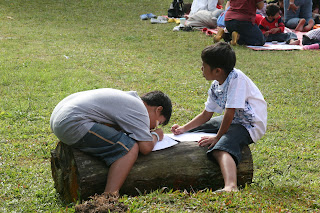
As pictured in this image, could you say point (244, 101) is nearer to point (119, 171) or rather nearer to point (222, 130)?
point (222, 130)

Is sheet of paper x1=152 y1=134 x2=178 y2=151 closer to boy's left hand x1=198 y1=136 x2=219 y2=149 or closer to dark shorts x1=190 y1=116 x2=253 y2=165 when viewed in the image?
boy's left hand x1=198 y1=136 x2=219 y2=149

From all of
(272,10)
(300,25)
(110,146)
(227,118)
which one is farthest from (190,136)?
(300,25)

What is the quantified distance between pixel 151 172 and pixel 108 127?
512 mm

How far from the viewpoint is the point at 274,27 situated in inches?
439

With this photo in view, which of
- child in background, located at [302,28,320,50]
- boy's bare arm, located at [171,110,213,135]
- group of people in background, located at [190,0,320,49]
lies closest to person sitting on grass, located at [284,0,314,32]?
group of people in background, located at [190,0,320,49]

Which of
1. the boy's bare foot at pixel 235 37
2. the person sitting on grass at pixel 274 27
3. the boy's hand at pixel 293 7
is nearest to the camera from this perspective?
the boy's bare foot at pixel 235 37

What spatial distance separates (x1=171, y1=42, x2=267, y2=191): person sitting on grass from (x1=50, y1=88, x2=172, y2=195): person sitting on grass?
2.03ft

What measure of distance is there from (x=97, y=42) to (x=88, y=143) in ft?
24.9

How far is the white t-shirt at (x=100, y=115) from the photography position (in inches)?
136

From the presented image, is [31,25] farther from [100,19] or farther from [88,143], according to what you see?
[88,143]

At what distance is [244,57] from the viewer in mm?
9172

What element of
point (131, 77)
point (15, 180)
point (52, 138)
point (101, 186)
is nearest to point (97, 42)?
point (131, 77)

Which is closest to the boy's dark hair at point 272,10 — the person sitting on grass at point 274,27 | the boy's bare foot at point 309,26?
the person sitting on grass at point 274,27

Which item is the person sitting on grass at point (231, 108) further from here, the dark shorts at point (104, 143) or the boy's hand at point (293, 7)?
the boy's hand at point (293, 7)
